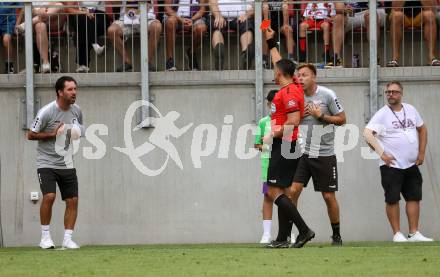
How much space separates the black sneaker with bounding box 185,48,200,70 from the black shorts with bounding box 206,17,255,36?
435 mm

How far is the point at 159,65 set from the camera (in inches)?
651

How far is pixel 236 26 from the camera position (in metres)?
16.3

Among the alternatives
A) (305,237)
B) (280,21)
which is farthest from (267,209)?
(280,21)

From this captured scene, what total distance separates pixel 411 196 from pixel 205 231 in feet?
9.94

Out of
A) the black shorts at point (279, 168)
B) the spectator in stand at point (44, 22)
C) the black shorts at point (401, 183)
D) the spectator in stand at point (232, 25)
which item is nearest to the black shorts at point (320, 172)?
the black shorts at point (279, 168)

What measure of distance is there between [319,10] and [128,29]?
8.86 ft

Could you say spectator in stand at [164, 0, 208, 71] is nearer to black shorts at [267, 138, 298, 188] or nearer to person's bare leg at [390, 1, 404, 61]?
person's bare leg at [390, 1, 404, 61]

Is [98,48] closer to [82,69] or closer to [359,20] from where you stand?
[82,69]

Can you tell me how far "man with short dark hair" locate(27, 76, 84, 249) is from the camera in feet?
43.4

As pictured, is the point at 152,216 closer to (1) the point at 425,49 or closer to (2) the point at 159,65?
(2) the point at 159,65

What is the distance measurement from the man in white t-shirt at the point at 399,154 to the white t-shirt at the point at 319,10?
2254 mm

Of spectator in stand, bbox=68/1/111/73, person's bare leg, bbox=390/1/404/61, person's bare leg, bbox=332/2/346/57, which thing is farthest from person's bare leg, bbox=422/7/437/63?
spectator in stand, bbox=68/1/111/73

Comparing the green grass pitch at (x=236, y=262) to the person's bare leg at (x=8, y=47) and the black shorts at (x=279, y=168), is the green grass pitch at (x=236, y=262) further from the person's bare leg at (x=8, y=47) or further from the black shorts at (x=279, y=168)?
the person's bare leg at (x=8, y=47)

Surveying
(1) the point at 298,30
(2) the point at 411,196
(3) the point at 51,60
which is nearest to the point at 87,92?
(3) the point at 51,60
